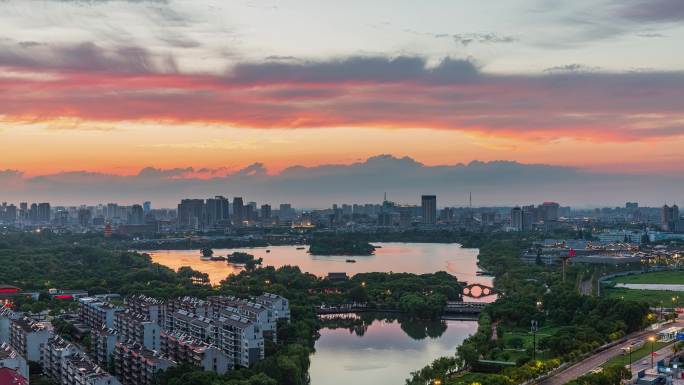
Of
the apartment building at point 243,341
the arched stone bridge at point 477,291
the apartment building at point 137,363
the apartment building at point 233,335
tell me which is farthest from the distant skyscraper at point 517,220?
the apartment building at point 137,363

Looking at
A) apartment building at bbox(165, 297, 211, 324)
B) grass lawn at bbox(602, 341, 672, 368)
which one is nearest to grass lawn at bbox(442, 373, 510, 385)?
grass lawn at bbox(602, 341, 672, 368)

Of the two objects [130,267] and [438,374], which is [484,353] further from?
[130,267]

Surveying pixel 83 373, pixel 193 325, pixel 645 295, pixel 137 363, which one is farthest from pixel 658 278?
pixel 83 373

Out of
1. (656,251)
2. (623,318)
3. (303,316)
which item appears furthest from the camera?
(656,251)

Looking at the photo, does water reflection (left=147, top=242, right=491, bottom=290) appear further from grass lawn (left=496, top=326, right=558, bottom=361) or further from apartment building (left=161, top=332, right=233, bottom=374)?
apartment building (left=161, top=332, right=233, bottom=374)

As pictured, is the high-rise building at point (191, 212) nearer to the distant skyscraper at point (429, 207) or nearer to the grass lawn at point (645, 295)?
the distant skyscraper at point (429, 207)

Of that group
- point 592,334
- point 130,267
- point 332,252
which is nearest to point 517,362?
point 592,334

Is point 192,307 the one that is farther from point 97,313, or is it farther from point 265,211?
point 265,211
